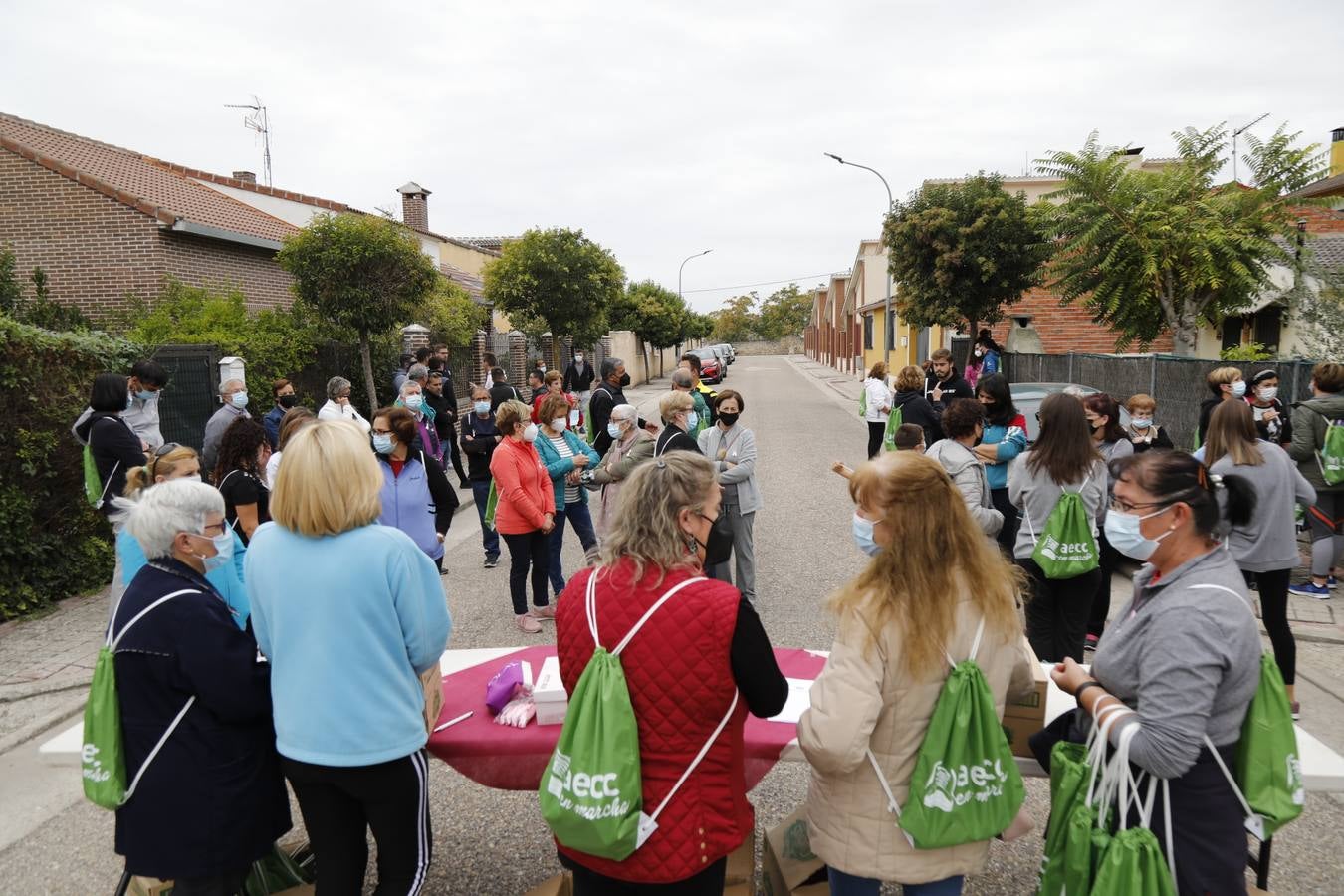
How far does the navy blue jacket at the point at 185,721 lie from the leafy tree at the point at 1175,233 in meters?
13.5

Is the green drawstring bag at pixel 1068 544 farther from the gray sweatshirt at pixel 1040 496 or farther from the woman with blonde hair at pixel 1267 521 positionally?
the woman with blonde hair at pixel 1267 521

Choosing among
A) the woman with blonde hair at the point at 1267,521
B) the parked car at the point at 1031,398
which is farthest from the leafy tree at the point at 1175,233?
the woman with blonde hair at the point at 1267,521

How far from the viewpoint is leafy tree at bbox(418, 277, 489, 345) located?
18266mm

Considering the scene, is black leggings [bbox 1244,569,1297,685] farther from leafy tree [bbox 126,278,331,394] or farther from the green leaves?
the green leaves

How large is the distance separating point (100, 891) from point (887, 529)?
361 cm

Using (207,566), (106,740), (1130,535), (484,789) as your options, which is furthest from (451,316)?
(1130,535)

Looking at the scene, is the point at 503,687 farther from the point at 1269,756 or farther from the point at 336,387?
the point at 336,387

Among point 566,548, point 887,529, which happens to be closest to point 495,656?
point 887,529

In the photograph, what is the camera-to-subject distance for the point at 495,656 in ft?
12.9

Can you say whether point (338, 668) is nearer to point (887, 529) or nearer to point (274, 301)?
point (887, 529)

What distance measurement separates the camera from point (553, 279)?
78.1 ft

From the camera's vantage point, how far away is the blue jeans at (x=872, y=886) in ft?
7.61

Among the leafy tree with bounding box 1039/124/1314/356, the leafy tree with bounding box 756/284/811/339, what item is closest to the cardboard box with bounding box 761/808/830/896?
the leafy tree with bounding box 1039/124/1314/356

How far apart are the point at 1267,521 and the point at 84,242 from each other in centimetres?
1812
